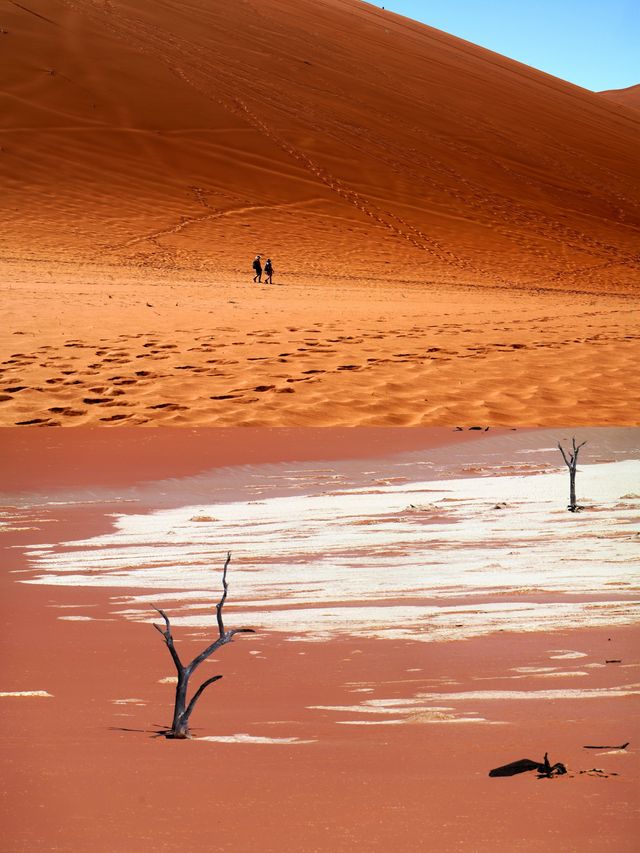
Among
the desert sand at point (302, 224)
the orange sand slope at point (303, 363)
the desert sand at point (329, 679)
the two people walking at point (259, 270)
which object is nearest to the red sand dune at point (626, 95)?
the desert sand at point (302, 224)

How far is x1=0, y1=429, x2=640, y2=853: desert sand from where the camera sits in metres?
2.29

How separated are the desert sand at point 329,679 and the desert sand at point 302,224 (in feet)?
14.4

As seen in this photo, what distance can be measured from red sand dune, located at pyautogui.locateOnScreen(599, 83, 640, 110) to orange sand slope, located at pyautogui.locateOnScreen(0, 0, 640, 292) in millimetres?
58075

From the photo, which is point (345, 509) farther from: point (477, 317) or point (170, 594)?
point (477, 317)

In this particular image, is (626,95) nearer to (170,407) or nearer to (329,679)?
(170,407)

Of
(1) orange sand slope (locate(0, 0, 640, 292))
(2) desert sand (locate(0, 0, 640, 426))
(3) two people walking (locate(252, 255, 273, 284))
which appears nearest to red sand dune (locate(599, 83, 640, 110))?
(2) desert sand (locate(0, 0, 640, 426))

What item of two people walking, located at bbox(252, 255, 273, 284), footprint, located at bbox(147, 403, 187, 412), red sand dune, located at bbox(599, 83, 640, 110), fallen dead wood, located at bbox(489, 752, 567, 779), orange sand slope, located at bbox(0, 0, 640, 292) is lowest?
footprint, located at bbox(147, 403, 187, 412)

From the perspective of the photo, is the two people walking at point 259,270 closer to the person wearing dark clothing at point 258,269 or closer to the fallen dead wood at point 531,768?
the person wearing dark clothing at point 258,269

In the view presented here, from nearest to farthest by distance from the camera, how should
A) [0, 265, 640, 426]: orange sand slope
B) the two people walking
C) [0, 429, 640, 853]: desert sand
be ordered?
[0, 429, 640, 853]: desert sand → [0, 265, 640, 426]: orange sand slope → the two people walking

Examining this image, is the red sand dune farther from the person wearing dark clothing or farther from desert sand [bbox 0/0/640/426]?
the person wearing dark clothing

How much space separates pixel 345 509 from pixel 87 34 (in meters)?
41.2

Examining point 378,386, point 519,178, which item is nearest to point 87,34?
point 519,178

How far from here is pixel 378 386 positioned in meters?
11.5

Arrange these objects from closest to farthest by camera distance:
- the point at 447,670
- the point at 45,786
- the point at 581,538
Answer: the point at 45,786 → the point at 447,670 → the point at 581,538
